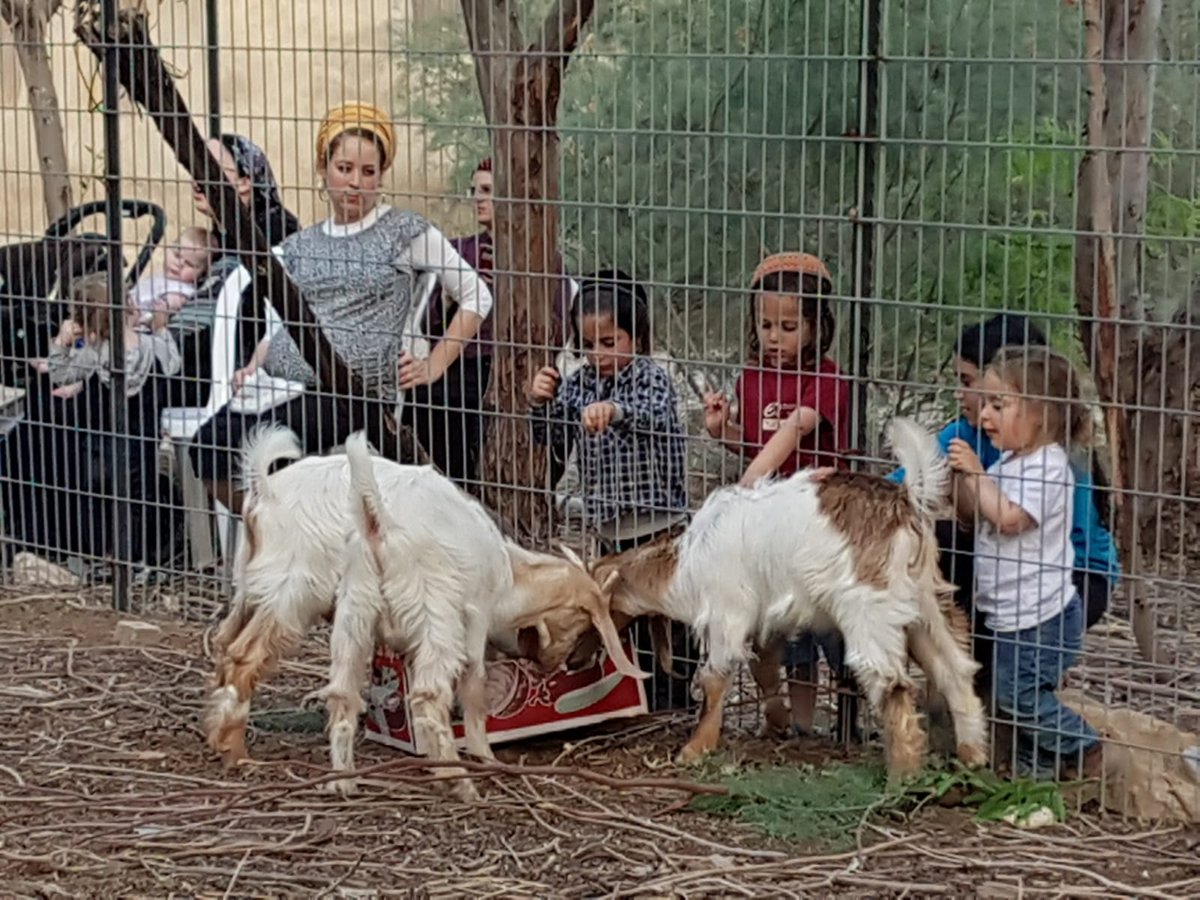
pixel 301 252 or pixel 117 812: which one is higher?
pixel 301 252

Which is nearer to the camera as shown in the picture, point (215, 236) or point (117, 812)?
point (117, 812)

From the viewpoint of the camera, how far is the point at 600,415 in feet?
20.7

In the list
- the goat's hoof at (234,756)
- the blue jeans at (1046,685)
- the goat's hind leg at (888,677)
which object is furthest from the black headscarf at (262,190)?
the blue jeans at (1046,685)

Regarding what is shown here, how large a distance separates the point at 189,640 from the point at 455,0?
2.69 metres

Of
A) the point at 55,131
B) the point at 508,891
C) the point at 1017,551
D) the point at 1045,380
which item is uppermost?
the point at 55,131

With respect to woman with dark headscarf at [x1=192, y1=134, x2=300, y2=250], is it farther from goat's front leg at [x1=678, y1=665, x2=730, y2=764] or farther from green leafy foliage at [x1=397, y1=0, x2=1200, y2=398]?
goat's front leg at [x1=678, y1=665, x2=730, y2=764]

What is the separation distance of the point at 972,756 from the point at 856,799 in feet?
1.26

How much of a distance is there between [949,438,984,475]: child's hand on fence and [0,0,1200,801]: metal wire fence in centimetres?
10

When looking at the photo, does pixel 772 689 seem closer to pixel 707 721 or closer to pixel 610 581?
pixel 707 721

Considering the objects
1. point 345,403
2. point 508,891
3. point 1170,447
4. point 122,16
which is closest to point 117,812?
point 508,891

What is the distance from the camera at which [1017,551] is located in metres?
5.62

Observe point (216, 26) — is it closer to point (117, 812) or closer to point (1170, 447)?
point (117, 812)

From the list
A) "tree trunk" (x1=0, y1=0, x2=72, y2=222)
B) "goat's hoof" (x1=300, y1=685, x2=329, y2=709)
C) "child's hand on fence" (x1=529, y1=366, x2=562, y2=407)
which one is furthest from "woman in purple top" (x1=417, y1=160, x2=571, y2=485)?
"tree trunk" (x1=0, y1=0, x2=72, y2=222)

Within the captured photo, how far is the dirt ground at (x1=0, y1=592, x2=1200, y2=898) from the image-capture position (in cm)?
503
